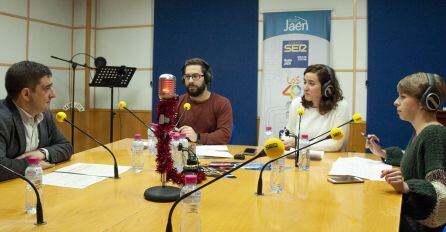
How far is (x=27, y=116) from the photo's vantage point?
2133mm

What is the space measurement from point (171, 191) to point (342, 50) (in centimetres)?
371

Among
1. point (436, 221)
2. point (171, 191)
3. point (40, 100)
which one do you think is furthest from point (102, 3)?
Result: point (436, 221)

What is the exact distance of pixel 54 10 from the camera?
543cm

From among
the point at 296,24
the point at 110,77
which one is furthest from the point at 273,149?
the point at 110,77

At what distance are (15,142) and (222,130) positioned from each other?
5.03ft

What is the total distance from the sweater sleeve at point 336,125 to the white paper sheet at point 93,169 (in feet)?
4.34

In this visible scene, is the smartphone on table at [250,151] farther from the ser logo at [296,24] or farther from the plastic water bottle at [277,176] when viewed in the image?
the ser logo at [296,24]

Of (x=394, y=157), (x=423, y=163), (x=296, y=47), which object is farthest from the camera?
(x=296, y=47)

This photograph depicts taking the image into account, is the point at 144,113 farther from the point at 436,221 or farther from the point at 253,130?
the point at 436,221

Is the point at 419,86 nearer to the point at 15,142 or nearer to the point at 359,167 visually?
the point at 359,167

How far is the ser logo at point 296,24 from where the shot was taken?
15.5 ft

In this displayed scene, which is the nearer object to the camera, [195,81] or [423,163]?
[423,163]

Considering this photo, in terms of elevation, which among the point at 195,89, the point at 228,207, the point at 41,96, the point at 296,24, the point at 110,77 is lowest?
the point at 228,207

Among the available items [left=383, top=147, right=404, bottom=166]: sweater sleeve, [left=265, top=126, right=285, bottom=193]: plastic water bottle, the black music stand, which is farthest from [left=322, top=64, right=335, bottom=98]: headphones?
the black music stand
